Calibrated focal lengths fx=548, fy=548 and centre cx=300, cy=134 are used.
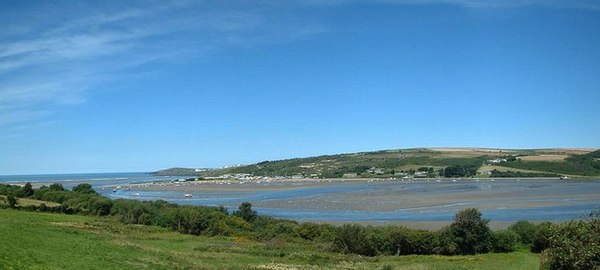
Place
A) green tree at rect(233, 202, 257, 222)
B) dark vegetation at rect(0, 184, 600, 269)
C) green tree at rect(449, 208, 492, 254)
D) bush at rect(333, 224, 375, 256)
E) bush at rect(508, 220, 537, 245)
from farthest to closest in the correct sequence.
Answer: green tree at rect(233, 202, 257, 222) → bush at rect(508, 220, 537, 245) → bush at rect(333, 224, 375, 256) → green tree at rect(449, 208, 492, 254) → dark vegetation at rect(0, 184, 600, 269)

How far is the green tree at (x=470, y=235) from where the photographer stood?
186 ft

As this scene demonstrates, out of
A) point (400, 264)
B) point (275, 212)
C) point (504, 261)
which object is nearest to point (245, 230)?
point (275, 212)

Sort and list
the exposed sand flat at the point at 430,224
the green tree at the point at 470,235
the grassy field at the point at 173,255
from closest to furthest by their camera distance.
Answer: the grassy field at the point at 173,255 → the green tree at the point at 470,235 → the exposed sand flat at the point at 430,224

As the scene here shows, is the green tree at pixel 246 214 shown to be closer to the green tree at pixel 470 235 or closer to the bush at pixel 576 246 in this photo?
the green tree at pixel 470 235

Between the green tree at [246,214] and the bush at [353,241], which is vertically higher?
the green tree at [246,214]

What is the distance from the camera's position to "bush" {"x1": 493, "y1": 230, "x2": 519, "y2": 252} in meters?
57.3

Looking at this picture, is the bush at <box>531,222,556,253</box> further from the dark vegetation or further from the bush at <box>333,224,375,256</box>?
the bush at <box>333,224,375,256</box>

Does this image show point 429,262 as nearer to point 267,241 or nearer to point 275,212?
point 267,241

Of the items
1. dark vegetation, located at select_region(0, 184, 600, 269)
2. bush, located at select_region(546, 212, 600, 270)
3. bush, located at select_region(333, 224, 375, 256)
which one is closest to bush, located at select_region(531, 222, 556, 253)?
dark vegetation, located at select_region(0, 184, 600, 269)

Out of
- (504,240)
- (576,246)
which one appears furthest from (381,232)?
(576,246)

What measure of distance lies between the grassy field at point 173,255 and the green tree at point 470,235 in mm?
2367

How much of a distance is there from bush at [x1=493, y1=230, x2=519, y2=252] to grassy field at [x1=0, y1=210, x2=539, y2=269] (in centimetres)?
123

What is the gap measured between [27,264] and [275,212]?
233 ft

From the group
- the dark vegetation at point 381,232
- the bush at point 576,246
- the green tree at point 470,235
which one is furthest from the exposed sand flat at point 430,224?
the bush at point 576,246
